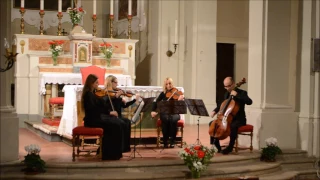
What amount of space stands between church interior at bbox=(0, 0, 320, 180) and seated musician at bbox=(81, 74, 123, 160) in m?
0.18

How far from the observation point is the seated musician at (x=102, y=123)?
729cm

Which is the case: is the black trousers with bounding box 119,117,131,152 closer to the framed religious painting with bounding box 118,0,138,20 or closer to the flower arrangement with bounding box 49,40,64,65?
the flower arrangement with bounding box 49,40,64,65

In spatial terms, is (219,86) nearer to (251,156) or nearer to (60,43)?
(60,43)

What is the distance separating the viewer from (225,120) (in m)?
7.74

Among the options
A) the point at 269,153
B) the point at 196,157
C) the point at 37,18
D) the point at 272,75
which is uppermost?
the point at 37,18

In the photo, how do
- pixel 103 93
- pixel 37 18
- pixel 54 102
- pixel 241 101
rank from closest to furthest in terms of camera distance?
pixel 103 93 < pixel 241 101 < pixel 54 102 < pixel 37 18

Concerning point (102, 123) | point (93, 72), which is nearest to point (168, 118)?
point (102, 123)

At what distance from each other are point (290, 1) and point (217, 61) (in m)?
5.37

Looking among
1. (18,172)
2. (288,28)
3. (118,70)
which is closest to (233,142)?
(288,28)

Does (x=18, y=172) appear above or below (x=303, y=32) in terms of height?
below

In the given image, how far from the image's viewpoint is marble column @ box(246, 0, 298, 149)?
8.66 meters

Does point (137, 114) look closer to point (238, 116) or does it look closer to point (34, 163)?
point (238, 116)

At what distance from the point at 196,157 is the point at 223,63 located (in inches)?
298

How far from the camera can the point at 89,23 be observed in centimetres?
1498
